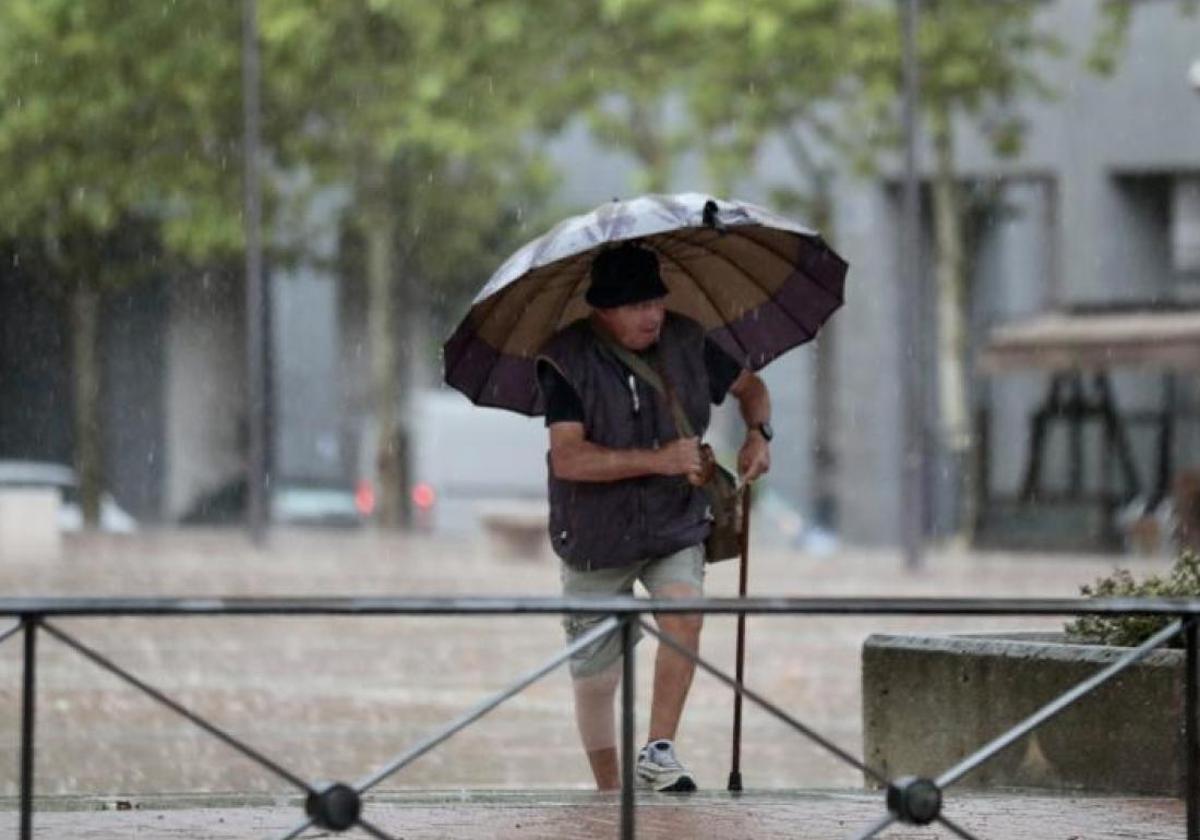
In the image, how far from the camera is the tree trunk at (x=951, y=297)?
43.7 metres

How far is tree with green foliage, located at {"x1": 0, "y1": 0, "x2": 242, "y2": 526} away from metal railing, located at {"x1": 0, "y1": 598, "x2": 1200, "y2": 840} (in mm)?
40154

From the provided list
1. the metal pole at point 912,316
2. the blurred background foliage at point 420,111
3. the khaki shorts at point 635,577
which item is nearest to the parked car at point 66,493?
the blurred background foliage at point 420,111

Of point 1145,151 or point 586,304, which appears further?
point 1145,151

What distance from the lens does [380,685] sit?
19.0 metres

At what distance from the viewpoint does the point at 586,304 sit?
32.1 feet

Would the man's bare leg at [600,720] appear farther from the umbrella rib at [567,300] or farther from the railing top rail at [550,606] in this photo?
the railing top rail at [550,606]

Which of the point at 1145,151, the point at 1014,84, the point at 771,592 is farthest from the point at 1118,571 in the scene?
the point at 1145,151

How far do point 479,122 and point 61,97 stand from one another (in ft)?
20.4

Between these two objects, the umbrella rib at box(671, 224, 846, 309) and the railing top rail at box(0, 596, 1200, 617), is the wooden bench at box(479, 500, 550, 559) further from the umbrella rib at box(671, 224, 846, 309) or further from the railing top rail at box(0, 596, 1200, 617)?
the railing top rail at box(0, 596, 1200, 617)

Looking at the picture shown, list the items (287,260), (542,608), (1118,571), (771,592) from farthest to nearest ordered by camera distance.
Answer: (287,260)
(771,592)
(1118,571)
(542,608)

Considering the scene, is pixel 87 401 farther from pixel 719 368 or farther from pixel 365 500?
pixel 719 368

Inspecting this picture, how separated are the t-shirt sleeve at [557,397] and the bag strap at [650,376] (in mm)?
163

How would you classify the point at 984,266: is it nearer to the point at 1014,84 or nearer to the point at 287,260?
the point at 1014,84

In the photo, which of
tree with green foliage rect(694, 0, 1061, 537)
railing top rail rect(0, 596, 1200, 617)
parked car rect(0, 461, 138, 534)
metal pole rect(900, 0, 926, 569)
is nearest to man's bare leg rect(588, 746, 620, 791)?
railing top rail rect(0, 596, 1200, 617)
